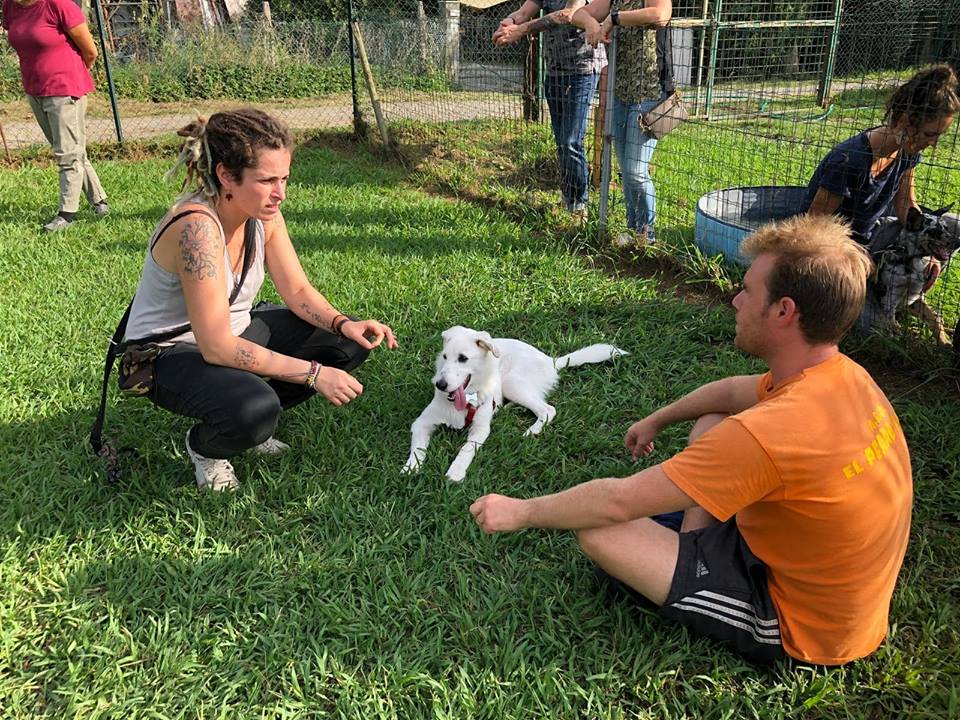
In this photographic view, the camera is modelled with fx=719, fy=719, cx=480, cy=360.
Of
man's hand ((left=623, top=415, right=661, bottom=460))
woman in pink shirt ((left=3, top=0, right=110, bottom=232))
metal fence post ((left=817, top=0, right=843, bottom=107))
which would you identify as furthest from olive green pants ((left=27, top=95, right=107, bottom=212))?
metal fence post ((left=817, top=0, right=843, bottom=107))

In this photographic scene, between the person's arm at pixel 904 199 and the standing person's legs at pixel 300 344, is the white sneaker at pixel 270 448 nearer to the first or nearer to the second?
the standing person's legs at pixel 300 344

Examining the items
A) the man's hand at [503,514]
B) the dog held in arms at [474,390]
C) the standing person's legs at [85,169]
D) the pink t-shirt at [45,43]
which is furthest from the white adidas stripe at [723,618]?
the pink t-shirt at [45,43]

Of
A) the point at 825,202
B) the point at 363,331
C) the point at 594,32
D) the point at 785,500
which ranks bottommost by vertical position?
the point at 363,331

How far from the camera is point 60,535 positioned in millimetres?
2773

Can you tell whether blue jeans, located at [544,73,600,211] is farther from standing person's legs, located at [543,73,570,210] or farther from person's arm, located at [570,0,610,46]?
person's arm, located at [570,0,610,46]

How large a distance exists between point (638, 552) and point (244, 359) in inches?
64.7

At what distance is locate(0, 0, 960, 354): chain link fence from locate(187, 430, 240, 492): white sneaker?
3.67 meters

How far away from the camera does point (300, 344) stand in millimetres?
3379

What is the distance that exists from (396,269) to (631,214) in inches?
73.6

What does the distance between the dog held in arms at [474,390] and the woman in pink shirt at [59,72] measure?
15.8ft

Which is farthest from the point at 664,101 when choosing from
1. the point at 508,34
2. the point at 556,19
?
the point at 508,34

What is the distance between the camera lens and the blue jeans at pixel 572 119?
589 cm

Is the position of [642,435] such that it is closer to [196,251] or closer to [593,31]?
[196,251]

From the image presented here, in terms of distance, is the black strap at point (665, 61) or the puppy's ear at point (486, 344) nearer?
the puppy's ear at point (486, 344)
